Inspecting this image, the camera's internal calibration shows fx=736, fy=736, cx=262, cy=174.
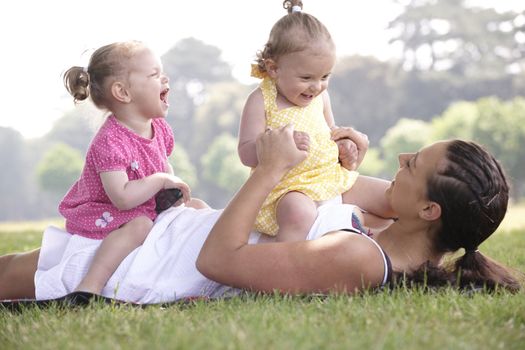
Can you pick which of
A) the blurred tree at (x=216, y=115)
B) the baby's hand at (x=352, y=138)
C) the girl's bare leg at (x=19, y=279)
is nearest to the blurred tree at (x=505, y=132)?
the blurred tree at (x=216, y=115)

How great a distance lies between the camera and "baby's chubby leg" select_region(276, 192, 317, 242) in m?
3.02

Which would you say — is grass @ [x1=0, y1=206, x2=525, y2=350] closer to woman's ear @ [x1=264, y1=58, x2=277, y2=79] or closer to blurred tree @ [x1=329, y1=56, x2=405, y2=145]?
woman's ear @ [x1=264, y1=58, x2=277, y2=79]

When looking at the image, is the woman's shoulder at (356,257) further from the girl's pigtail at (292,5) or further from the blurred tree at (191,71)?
the blurred tree at (191,71)

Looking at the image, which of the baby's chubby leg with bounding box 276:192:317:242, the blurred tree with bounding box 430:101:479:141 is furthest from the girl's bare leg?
the blurred tree with bounding box 430:101:479:141

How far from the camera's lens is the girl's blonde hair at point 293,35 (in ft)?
10.7

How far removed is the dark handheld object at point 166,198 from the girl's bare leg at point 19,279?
0.58 meters

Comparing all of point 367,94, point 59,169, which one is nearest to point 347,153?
point 367,94

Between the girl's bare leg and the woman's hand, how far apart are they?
1.20 m

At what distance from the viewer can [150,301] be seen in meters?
3.01

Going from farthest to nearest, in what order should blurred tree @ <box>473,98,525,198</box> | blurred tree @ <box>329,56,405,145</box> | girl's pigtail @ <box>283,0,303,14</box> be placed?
blurred tree @ <box>329,56,405,145</box> → blurred tree @ <box>473,98,525,198</box> → girl's pigtail @ <box>283,0,303,14</box>

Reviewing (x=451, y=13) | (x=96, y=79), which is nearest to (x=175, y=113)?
(x=451, y=13)

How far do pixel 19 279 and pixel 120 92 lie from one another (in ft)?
3.13

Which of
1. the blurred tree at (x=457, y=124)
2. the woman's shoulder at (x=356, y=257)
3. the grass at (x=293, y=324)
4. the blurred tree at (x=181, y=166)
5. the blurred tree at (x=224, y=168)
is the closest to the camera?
the grass at (x=293, y=324)

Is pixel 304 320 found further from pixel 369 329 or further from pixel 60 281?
pixel 60 281
